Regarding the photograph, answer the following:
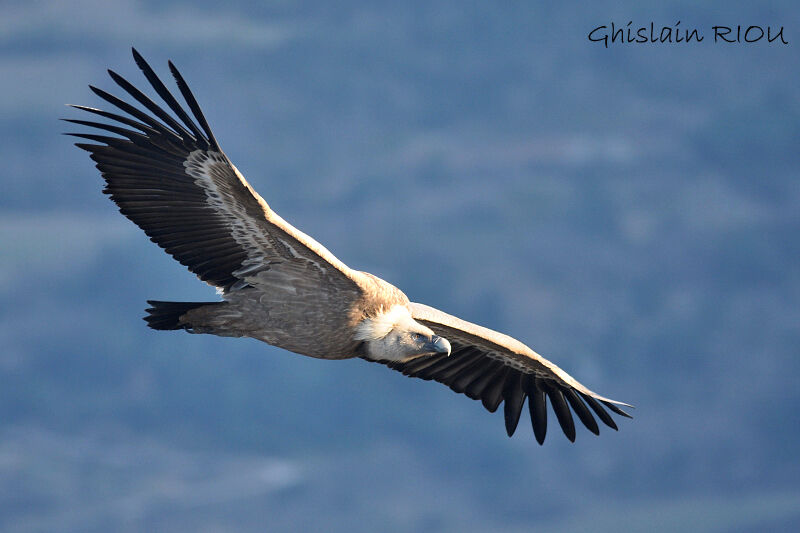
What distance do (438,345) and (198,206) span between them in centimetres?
292

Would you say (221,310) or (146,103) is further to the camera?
(221,310)

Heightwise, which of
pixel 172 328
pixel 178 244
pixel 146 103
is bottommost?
pixel 172 328

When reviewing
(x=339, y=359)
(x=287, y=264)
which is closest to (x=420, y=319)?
(x=339, y=359)

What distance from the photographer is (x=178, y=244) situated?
12.2m

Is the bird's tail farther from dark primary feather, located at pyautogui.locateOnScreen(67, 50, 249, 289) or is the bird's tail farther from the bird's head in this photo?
the bird's head

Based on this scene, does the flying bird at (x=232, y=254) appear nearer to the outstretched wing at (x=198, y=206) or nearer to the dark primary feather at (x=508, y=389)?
the outstretched wing at (x=198, y=206)

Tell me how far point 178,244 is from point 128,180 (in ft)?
2.76

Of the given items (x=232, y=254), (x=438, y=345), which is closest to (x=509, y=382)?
(x=438, y=345)

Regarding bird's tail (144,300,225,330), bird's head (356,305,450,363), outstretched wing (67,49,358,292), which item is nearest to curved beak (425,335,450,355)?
bird's head (356,305,450,363)

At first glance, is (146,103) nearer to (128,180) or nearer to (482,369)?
(128,180)

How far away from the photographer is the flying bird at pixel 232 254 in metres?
11.4

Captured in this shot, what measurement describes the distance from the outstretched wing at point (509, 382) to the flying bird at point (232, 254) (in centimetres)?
182

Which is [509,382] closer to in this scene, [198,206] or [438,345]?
[438,345]

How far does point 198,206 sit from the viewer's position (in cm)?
1186
